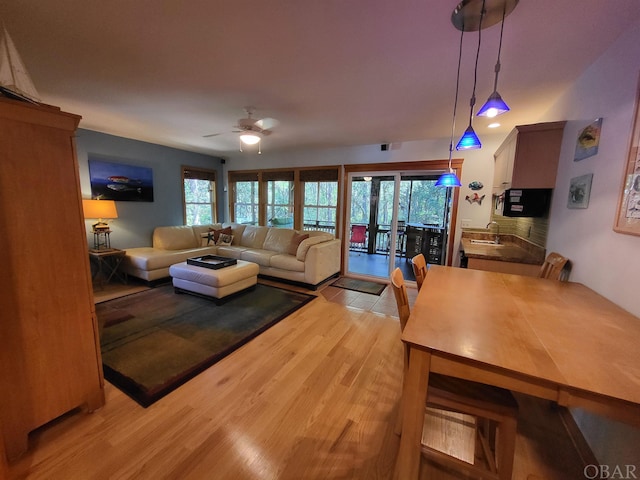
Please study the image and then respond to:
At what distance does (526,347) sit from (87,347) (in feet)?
7.76

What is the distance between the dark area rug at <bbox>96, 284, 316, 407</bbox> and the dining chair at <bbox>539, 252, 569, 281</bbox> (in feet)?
8.48

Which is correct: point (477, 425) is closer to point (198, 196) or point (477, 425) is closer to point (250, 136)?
point (250, 136)

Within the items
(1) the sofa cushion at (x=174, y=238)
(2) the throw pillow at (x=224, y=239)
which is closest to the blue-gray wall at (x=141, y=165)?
(1) the sofa cushion at (x=174, y=238)

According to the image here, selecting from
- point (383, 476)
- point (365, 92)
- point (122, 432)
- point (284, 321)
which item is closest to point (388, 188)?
point (365, 92)

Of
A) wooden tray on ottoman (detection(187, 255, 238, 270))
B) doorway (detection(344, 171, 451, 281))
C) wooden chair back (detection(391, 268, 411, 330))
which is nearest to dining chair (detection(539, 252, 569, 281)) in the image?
wooden chair back (detection(391, 268, 411, 330))

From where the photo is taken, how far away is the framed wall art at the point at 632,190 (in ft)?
4.43

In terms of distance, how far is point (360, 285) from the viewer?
14.3 ft

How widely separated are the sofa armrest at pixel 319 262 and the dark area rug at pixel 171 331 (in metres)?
0.39

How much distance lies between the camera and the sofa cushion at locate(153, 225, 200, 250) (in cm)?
472

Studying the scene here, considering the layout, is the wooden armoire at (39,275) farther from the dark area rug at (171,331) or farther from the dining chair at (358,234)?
the dining chair at (358,234)

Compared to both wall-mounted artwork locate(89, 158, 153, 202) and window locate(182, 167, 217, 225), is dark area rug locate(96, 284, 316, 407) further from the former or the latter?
window locate(182, 167, 217, 225)

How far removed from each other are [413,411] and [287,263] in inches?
129

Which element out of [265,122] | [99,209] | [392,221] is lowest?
[392,221]

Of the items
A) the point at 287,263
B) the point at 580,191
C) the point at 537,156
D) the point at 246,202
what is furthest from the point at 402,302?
the point at 246,202
